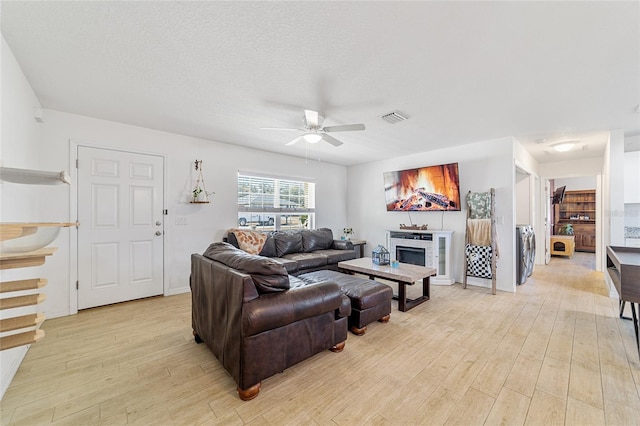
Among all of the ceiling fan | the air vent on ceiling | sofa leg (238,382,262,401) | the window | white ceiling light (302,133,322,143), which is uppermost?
the air vent on ceiling

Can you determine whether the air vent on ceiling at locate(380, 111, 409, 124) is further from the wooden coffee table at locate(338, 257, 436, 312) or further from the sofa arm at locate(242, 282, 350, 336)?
the sofa arm at locate(242, 282, 350, 336)

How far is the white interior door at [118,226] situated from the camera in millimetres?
3322

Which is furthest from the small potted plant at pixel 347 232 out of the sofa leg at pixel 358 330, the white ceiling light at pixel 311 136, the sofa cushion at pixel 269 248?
the sofa leg at pixel 358 330

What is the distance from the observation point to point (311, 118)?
2.76 m

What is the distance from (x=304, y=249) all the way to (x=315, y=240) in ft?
1.03

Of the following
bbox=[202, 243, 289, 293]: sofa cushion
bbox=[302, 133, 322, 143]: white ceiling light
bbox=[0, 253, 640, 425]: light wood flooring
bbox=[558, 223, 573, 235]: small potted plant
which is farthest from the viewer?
bbox=[558, 223, 573, 235]: small potted plant

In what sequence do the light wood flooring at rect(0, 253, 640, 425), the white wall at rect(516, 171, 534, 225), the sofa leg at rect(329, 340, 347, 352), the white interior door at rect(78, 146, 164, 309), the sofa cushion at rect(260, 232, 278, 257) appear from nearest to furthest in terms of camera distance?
the light wood flooring at rect(0, 253, 640, 425) < the sofa leg at rect(329, 340, 347, 352) < the white interior door at rect(78, 146, 164, 309) < the sofa cushion at rect(260, 232, 278, 257) < the white wall at rect(516, 171, 534, 225)

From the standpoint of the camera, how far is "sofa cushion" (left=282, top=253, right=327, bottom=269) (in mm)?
4215

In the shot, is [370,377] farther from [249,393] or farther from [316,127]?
[316,127]

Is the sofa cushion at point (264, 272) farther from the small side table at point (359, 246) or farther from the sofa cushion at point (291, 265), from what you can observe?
the small side table at point (359, 246)

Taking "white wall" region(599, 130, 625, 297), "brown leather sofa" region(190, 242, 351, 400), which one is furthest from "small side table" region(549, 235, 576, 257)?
"brown leather sofa" region(190, 242, 351, 400)

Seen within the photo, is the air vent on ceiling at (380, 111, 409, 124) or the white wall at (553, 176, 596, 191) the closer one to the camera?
the air vent on ceiling at (380, 111, 409, 124)

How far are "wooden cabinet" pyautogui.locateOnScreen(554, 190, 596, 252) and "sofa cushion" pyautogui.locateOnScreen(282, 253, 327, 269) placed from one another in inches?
321

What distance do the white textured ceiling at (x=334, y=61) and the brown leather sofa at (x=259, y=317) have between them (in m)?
1.59
